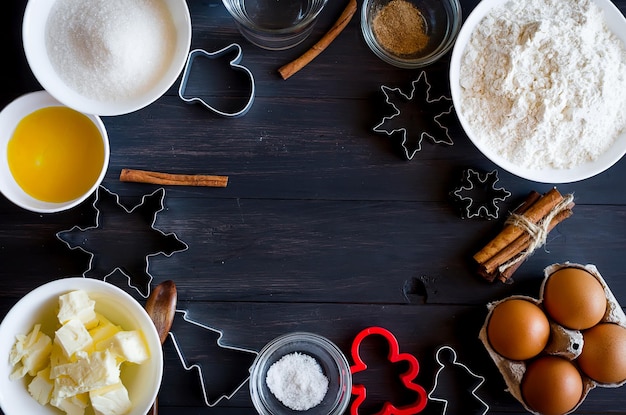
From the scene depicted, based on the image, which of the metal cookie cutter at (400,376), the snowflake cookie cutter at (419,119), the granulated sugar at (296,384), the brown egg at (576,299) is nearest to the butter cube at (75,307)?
the granulated sugar at (296,384)

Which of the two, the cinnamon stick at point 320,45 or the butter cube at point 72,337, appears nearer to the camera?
the butter cube at point 72,337

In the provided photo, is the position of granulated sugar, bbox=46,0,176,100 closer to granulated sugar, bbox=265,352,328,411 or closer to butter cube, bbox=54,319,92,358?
butter cube, bbox=54,319,92,358

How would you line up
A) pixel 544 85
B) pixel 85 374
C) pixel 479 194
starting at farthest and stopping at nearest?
pixel 479 194, pixel 544 85, pixel 85 374

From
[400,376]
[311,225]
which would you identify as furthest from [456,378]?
[311,225]

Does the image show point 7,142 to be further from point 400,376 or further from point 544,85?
point 544,85

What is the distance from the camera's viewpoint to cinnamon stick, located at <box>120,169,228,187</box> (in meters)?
1.29

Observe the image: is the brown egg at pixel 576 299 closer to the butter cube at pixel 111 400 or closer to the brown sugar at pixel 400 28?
the brown sugar at pixel 400 28

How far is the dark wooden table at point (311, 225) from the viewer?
1290 mm

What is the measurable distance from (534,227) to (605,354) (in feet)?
0.93

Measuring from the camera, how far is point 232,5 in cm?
132

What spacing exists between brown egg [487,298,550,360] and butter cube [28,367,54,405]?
0.88 m

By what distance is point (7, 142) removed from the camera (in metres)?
1.22

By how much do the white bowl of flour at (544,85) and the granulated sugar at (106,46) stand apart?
2.04 ft

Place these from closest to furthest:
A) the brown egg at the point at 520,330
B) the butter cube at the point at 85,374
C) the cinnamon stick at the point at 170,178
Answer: the butter cube at the point at 85,374, the brown egg at the point at 520,330, the cinnamon stick at the point at 170,178
